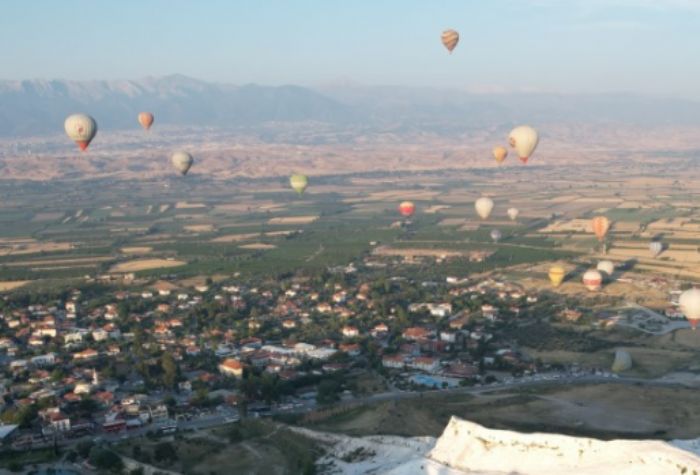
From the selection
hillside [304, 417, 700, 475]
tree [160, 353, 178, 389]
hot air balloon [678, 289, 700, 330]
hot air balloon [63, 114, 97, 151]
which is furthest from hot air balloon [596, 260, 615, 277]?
hillside [304, 417, 700, 475]

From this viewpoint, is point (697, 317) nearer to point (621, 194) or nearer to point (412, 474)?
point (412, 474)

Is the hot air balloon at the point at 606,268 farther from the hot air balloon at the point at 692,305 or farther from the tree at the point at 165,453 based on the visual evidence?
the tree at the point at 165,453

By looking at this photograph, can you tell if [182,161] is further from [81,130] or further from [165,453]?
[165,453]

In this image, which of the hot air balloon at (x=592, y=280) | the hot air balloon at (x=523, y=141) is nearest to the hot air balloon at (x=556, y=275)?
the hot air balloon at (x=592, y=280)

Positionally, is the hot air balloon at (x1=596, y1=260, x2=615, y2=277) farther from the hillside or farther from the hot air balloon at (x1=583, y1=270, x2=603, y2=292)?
the hillside

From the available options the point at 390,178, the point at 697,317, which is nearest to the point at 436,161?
the point at 390,178

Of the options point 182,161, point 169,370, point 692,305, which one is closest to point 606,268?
point 692,305
